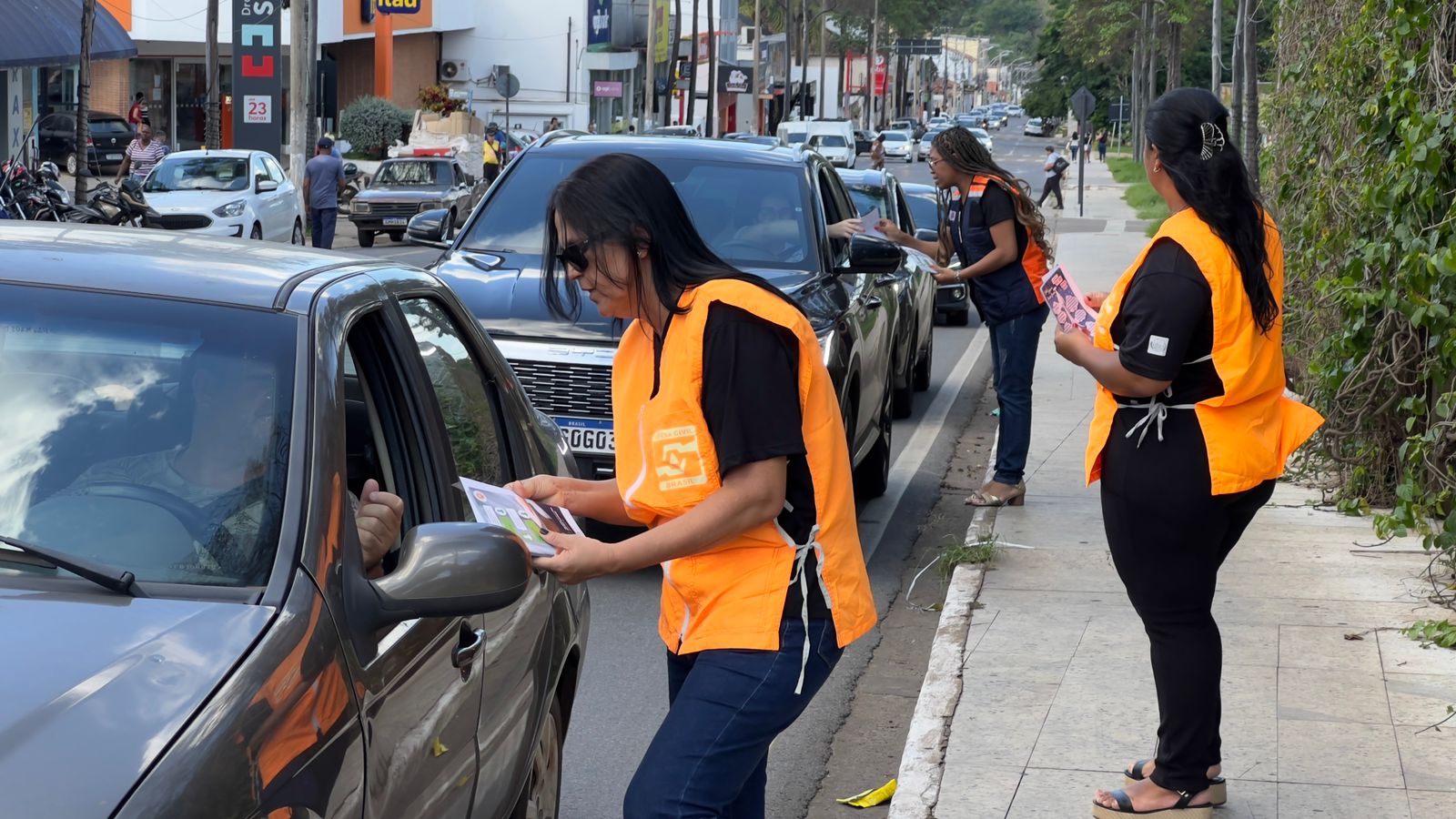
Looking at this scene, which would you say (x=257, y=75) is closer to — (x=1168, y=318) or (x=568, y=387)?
(x=568, y=387)

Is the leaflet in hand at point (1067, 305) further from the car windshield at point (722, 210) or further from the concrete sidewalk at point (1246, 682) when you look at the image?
the car windshield at point (722, 210)

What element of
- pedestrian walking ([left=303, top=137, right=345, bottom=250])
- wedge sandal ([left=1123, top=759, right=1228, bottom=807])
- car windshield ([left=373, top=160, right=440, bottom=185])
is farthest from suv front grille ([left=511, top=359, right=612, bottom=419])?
car windshield ([left=373, top=160, right=440, bottom=185])

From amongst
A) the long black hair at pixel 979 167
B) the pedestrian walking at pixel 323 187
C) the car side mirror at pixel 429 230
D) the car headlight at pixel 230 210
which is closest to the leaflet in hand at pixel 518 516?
the long black hair at pixel 979 167

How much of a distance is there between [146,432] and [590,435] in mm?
4821

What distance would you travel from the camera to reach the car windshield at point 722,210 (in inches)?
349

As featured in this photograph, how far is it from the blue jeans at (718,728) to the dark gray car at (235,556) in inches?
14.3

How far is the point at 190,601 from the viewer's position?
8.64ft

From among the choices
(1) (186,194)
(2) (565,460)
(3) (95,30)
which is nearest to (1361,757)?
(2) (565,460)

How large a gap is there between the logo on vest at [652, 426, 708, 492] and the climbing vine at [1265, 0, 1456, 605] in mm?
4194

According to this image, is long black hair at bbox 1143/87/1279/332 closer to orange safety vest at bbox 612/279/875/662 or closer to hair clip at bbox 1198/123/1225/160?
hair clip at bbox 1198/123/1225/160

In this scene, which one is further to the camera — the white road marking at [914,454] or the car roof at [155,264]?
the white road marking at [914,454]

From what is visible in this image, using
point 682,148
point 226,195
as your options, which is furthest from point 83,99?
point 682,148

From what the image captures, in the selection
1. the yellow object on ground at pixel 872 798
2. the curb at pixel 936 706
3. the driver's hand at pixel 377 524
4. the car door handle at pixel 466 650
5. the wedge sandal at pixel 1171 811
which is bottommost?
the yellow object on ground at pixel 872 798

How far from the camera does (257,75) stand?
36000 mm
